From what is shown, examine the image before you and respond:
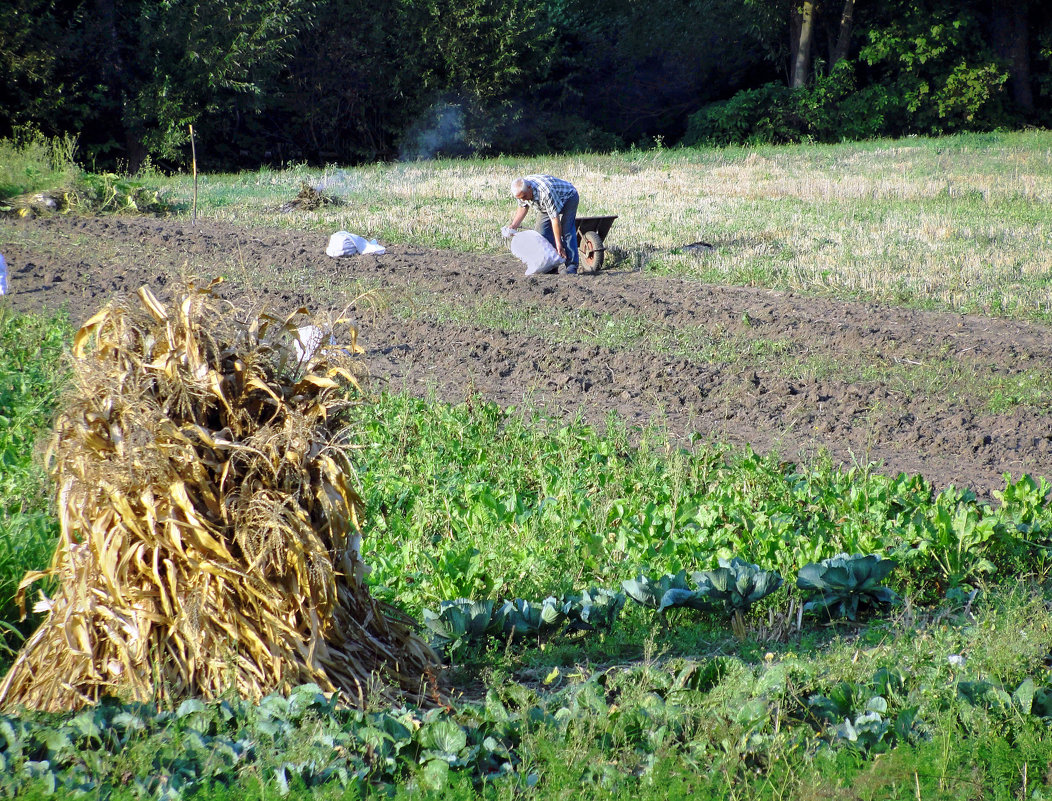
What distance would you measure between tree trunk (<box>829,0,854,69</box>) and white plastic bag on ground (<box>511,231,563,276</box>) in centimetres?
2887

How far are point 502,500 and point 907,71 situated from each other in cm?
3555

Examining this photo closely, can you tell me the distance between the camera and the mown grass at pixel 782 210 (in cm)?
1064

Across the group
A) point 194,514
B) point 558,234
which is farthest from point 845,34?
point 194,514

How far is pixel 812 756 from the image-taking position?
2.70 metres

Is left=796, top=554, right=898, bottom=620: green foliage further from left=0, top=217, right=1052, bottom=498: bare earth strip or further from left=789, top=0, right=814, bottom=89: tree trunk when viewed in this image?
left=789, top=0, right=814, bottom=89: tree trunk

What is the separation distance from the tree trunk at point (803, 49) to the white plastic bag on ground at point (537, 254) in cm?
2800

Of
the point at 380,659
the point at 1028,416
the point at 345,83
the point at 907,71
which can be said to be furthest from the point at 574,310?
the point at 907,71

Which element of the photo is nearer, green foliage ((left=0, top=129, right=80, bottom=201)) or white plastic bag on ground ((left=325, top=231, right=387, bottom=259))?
white plastic bag on ground ((left=325, top=231, right=387, bottom=259))

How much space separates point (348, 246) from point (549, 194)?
288 cm

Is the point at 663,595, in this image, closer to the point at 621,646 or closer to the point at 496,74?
the point at 621,646

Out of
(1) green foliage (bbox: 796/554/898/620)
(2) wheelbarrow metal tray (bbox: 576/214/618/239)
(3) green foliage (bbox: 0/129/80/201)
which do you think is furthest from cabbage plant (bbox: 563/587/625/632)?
(3) green foliage (bbox: 0/129/80/201)

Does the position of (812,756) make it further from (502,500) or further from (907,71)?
(907,71)

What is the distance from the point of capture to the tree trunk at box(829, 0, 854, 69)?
34594 mm

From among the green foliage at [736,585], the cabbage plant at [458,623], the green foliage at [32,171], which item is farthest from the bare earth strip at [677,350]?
the green foliage at [32,171]
